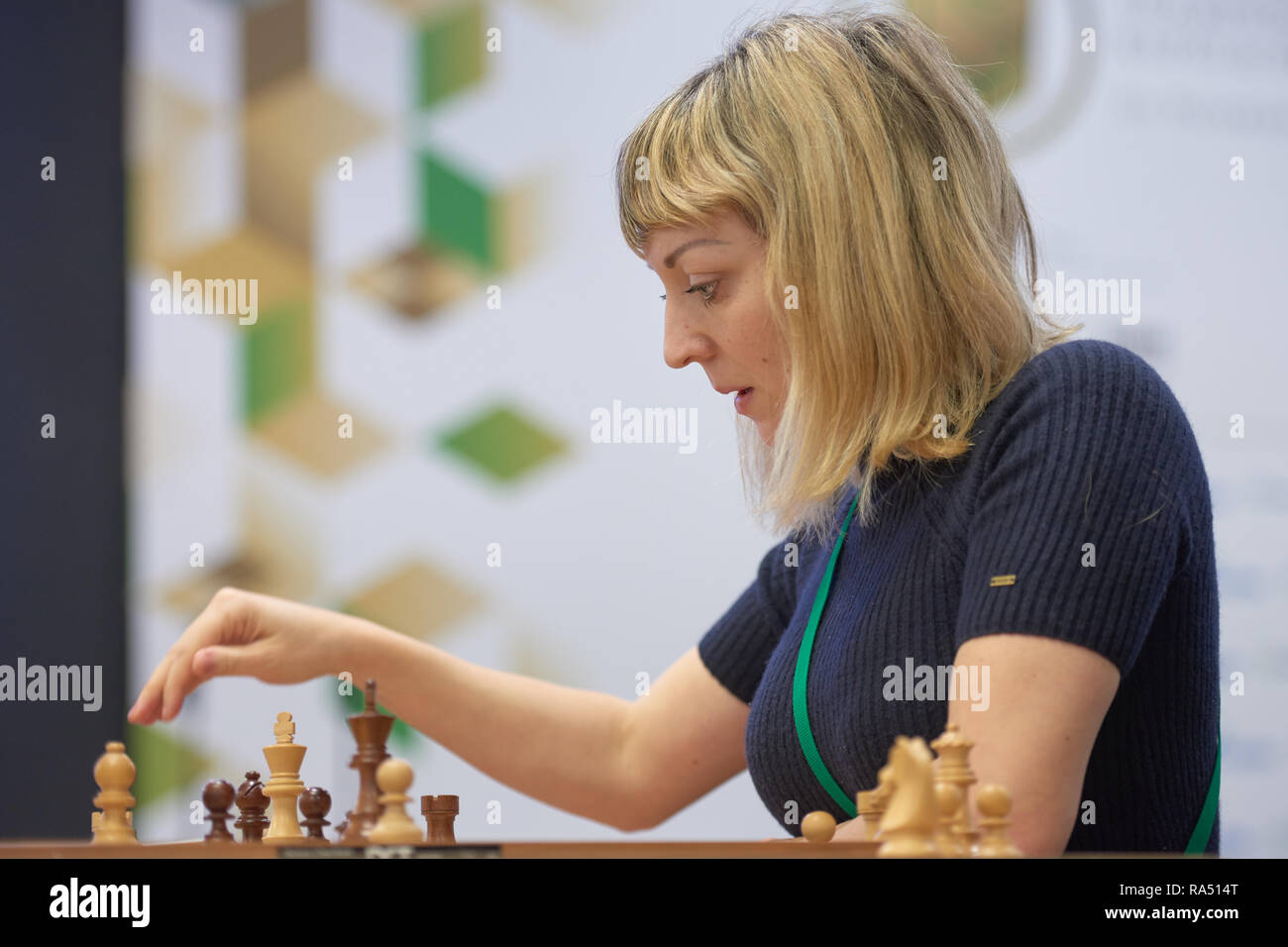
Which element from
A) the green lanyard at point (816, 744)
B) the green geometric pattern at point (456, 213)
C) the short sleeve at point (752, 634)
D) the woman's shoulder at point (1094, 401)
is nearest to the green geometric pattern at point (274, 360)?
the green geometric pattern at point (456, 213)

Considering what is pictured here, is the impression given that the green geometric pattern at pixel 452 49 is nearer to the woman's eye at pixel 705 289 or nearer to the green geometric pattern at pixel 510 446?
the green geometric pattern at pixel 510 446

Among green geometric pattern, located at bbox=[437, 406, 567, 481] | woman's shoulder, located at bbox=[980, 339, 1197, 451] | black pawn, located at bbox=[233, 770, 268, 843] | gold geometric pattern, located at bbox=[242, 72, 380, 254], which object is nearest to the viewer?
woman's shoulder, located at bbox=[980, 339, 1197, 451]

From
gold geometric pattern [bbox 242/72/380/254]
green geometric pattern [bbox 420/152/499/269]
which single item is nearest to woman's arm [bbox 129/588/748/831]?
green geometric pattern [bbox 420/152/499/269]

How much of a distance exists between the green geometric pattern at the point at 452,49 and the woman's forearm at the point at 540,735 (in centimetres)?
128

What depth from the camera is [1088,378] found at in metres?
1.10

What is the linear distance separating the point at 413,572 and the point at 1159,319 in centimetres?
129

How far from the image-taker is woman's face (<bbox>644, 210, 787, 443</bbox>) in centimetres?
134

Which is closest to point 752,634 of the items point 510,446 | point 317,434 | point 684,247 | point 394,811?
point 684,247

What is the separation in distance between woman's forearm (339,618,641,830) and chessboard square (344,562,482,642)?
82 centimetres

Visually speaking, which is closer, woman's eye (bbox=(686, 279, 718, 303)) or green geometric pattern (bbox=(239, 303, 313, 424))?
woman's eye (bbox=(686, 279, 718, 303))

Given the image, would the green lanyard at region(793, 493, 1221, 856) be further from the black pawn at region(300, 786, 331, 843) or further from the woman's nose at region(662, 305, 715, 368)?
the black pawn at region(300, 786, 331, 843)

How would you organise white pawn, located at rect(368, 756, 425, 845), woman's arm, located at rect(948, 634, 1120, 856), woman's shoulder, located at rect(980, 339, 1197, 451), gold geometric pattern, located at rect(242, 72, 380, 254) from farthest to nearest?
gold geometric pattern, located at rect(242, 72, 380, 254)
woman's shoulder, located at rect(980, 339, 1197, 451)
woman's arm, located at rect(948, 634, 1120, 856)
white pawn, located at rect(368, 756, 425, 845)

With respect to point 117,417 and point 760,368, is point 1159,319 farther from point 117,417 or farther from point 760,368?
point 117,417

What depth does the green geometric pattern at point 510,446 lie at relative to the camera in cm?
244
